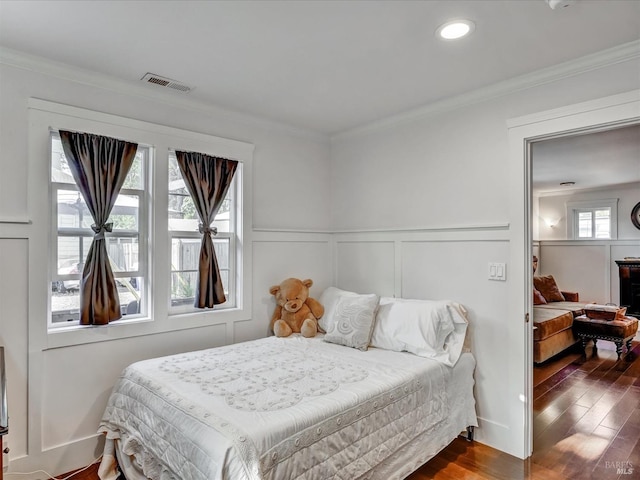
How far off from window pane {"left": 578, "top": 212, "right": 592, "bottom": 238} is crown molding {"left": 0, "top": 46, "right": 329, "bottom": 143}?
6.35 m

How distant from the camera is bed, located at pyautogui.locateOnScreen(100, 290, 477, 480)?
1613 millimetres

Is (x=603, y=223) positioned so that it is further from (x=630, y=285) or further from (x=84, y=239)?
(x=84, y=239)

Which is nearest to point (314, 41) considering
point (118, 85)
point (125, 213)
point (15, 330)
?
point (118, 85)

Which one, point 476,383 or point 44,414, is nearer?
point 44,414

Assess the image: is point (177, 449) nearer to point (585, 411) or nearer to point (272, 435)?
point (272, 435)

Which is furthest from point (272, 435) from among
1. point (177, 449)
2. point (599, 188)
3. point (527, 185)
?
point (599, 188)

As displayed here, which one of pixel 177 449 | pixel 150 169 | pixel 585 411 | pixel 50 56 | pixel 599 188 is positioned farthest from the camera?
pixel 599 188

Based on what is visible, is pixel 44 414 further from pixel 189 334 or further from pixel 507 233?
pixel 507 233

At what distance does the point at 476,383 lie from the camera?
2809mm

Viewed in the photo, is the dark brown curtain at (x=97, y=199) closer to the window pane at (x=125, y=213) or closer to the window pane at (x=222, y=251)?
the window pane at (x=125, y=213)

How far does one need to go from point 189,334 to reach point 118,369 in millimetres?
526

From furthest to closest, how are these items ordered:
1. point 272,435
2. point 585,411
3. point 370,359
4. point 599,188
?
1. point 599,188
2. point 585,411
3. point 370,359
4. point 272,435

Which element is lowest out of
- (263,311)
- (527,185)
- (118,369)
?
(118,369)

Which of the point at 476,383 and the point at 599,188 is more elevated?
the point at 599,188
